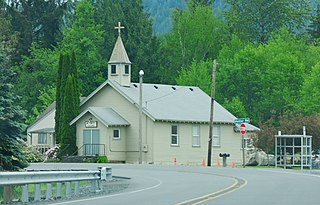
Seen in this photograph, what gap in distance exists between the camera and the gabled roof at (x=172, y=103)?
6712cm

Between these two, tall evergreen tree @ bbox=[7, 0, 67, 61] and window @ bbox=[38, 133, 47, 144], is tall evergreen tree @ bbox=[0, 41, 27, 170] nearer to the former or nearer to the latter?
window @ bbox=[38, 133, 47, 144]

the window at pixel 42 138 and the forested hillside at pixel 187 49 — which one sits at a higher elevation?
the forested hillside at pixel 187 49

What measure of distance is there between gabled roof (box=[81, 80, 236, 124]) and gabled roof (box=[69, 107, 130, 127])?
5.34ft

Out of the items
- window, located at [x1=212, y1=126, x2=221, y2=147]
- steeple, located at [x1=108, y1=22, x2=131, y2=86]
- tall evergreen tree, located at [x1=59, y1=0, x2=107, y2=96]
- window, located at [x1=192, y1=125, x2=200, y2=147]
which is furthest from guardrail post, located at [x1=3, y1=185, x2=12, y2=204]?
tall evergreen tree, located at [x1=59, y1=0, x2=107, y2=96]

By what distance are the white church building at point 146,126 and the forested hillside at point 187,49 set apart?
13029 mm

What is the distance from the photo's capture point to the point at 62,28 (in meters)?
103

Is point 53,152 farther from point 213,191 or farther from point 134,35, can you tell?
point 213,191

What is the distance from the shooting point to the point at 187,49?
9900 centimetres

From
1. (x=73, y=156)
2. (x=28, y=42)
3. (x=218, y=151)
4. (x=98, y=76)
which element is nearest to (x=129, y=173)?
(x=73, y=156)

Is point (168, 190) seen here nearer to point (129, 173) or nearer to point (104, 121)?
point (129, 173)

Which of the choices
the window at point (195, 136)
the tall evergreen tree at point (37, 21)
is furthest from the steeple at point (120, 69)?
the tall evergreen tree at point (37, 21)

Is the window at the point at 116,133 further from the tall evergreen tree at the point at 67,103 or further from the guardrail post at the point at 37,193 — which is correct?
the guardrail post at the point at 37,193

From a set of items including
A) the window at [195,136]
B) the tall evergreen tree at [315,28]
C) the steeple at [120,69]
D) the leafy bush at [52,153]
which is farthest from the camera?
the tall evergreen tree at [315,28]

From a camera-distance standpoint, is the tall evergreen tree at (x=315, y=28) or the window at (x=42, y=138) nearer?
the window at (x=42, y=138)
